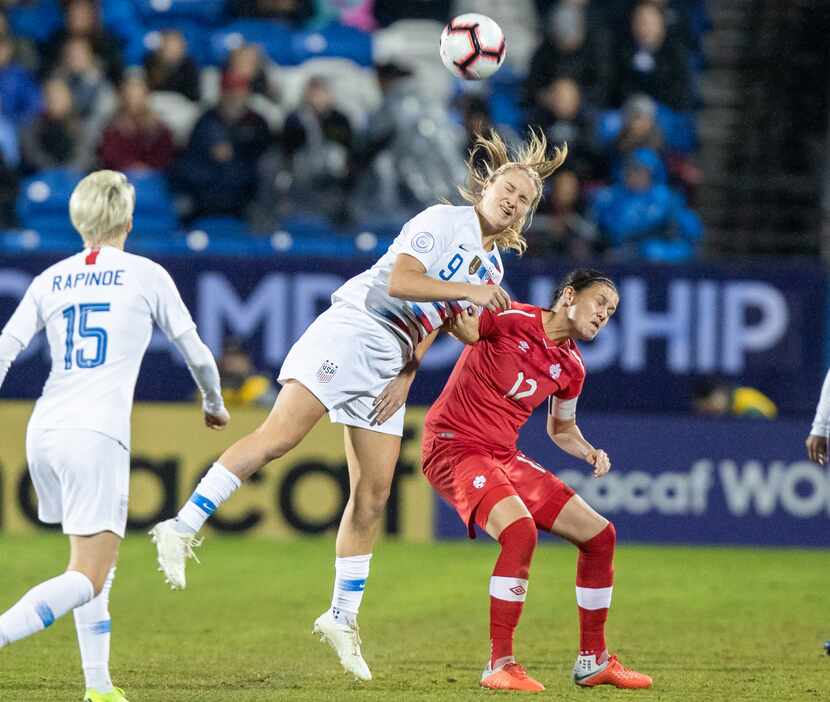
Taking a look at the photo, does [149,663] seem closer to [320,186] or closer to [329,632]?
[329,632]

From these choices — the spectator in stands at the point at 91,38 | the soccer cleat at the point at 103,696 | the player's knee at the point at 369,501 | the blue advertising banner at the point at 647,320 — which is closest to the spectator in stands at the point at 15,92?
the spectator in stands at the point at 91,38

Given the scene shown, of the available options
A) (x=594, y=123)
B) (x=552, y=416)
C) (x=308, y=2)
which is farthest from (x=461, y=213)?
(x=308, y=2)

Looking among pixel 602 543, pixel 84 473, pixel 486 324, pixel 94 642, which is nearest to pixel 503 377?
pixel 486 324

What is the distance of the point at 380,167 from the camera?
14406 mm

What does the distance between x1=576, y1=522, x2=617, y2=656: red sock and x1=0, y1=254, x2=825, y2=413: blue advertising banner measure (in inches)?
254

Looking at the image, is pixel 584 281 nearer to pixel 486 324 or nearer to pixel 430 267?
pixel 486 324

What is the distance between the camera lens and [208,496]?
6.40m

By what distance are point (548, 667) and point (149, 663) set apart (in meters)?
1.83

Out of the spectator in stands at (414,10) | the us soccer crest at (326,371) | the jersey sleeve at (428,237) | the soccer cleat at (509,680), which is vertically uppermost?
the spectator in stands at (414,10)

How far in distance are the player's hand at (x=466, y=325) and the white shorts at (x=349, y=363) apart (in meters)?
0.29

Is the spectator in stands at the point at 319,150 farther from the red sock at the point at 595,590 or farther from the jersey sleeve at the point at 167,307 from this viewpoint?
the jersey sleeve at the point at 167,307

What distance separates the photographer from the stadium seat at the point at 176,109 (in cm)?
1568

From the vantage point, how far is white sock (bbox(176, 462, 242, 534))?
6.34 meters

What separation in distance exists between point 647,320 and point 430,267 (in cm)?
676
